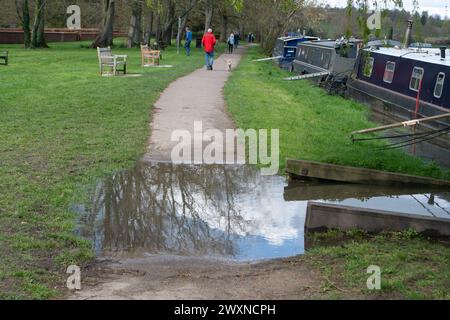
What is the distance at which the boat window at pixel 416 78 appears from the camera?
17.0m

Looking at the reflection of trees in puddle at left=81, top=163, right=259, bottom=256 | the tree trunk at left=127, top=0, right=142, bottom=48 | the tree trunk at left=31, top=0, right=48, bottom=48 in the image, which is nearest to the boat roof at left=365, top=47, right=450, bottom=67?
the reflection of trees in puddle at left=81, top=163, right=259, bottom=256

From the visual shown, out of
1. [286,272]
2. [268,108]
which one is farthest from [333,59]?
[286,272]

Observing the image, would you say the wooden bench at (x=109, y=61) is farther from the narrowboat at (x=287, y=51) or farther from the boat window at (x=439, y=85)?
the narrowboat at (x=287, y=51)

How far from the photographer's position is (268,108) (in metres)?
14.5

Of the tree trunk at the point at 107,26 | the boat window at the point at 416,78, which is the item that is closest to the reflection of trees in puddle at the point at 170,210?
the boat window at the point at 416,78

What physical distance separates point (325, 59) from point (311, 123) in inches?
478

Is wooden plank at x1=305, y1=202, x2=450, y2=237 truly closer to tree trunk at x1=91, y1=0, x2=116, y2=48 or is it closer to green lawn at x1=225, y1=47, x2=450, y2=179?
green lawn at x1=225, y1=47, x2=450, y2=179

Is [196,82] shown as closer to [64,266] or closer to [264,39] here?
[64,266]

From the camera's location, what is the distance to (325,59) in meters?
24.7

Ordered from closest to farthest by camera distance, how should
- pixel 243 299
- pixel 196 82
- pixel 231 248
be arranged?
pixel 243 299 < pixel 231 248 < pixel 196 82

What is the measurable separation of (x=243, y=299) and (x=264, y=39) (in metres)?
42.4

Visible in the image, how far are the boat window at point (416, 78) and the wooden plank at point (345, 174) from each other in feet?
29.5

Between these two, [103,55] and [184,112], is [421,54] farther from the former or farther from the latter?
[103,55]

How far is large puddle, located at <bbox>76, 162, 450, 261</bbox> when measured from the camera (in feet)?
19.6
